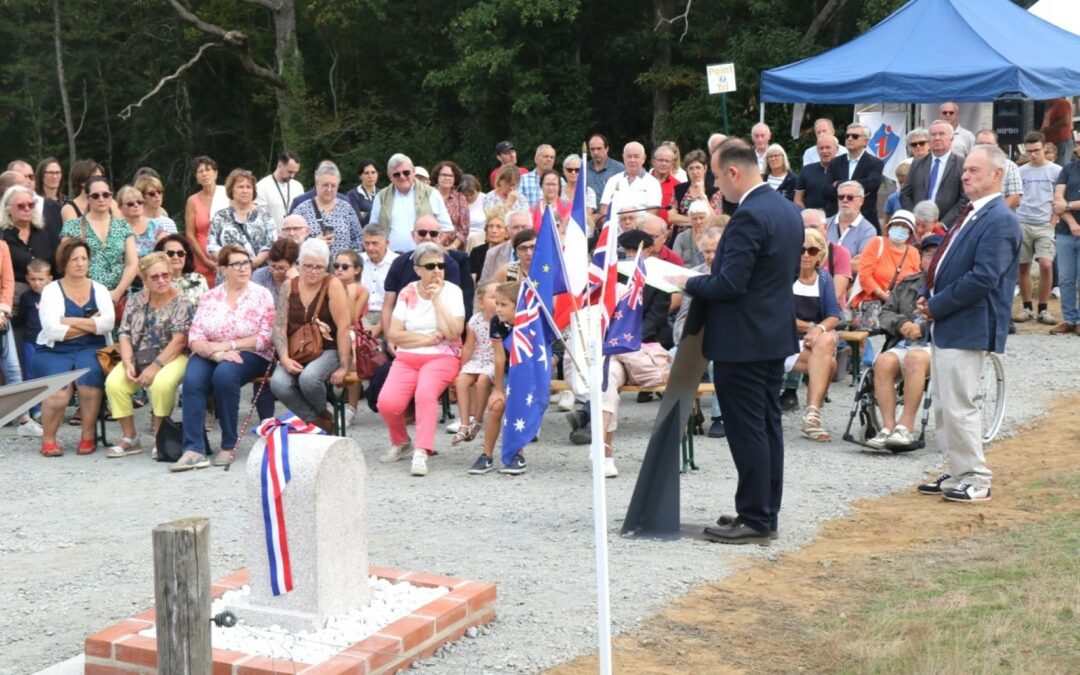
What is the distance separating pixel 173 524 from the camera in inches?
154

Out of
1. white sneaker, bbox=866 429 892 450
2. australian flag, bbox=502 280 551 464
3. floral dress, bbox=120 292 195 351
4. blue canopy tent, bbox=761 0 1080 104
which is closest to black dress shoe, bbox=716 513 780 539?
australian flag, bbox=502 280 551 464

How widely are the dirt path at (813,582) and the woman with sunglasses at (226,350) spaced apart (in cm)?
423

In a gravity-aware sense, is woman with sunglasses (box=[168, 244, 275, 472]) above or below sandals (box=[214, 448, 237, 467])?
above

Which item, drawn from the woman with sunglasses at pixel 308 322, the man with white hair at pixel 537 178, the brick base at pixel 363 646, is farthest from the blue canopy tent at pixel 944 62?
the brick base at pixel 363 646

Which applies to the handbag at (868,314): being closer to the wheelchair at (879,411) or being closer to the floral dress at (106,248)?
the wheelchair at (879,411)

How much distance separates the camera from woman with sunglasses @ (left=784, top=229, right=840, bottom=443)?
9.34m

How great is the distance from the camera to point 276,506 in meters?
5.14

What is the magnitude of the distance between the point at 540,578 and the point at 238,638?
5.11ft

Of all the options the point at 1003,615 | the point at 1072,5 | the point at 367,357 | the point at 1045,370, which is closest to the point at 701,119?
the point at 1072,5

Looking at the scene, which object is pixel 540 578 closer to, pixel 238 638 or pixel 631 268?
pixel 238 638

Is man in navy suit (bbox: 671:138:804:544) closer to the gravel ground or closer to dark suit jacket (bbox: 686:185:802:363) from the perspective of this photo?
dark suit jacket (bbox: 686:185:802:363)

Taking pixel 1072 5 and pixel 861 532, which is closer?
pixel 861 532

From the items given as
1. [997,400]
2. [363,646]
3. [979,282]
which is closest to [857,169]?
[997,400]

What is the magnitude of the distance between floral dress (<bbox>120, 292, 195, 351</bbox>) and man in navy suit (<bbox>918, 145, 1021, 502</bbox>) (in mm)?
5116
